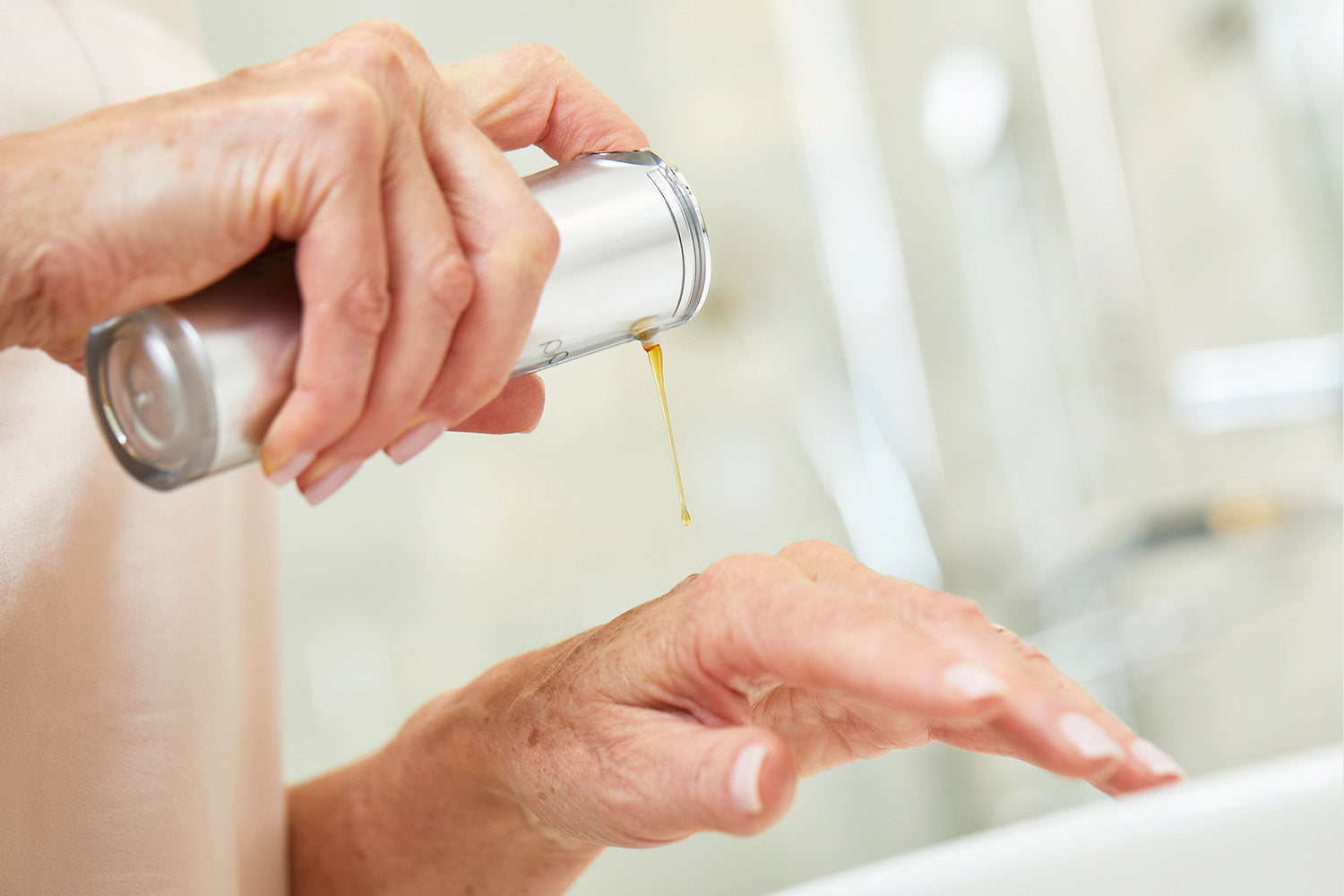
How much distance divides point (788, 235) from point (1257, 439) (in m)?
0.70

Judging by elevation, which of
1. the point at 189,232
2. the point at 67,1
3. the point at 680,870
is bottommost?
the point at 680,870

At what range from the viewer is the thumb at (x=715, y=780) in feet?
1.32

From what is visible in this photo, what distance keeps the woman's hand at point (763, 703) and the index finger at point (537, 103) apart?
259 millimetres

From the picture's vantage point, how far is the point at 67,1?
2.41 feet

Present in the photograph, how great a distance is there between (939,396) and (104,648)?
1270mm

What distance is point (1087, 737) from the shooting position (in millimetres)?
394

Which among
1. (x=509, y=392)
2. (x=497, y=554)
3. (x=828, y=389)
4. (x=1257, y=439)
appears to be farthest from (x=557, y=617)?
(x=1257, y=439)

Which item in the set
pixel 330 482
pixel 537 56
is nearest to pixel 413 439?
pixel 330 482

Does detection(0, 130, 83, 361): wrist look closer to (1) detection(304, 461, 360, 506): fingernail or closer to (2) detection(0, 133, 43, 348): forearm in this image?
(2) detection(0, 133, 43, 348): forearm

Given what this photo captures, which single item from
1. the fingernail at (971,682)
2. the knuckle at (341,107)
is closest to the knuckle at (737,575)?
the fingernail at (971,682)

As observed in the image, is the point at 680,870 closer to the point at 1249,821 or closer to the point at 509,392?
the point at 1249,821

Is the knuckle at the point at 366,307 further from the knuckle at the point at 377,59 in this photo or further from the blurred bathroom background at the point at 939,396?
the blurred bathroom background at the point at 939,396

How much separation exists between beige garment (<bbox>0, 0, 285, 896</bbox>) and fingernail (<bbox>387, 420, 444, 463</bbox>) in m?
0.28

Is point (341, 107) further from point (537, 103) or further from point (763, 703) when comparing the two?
point (763, 703)
